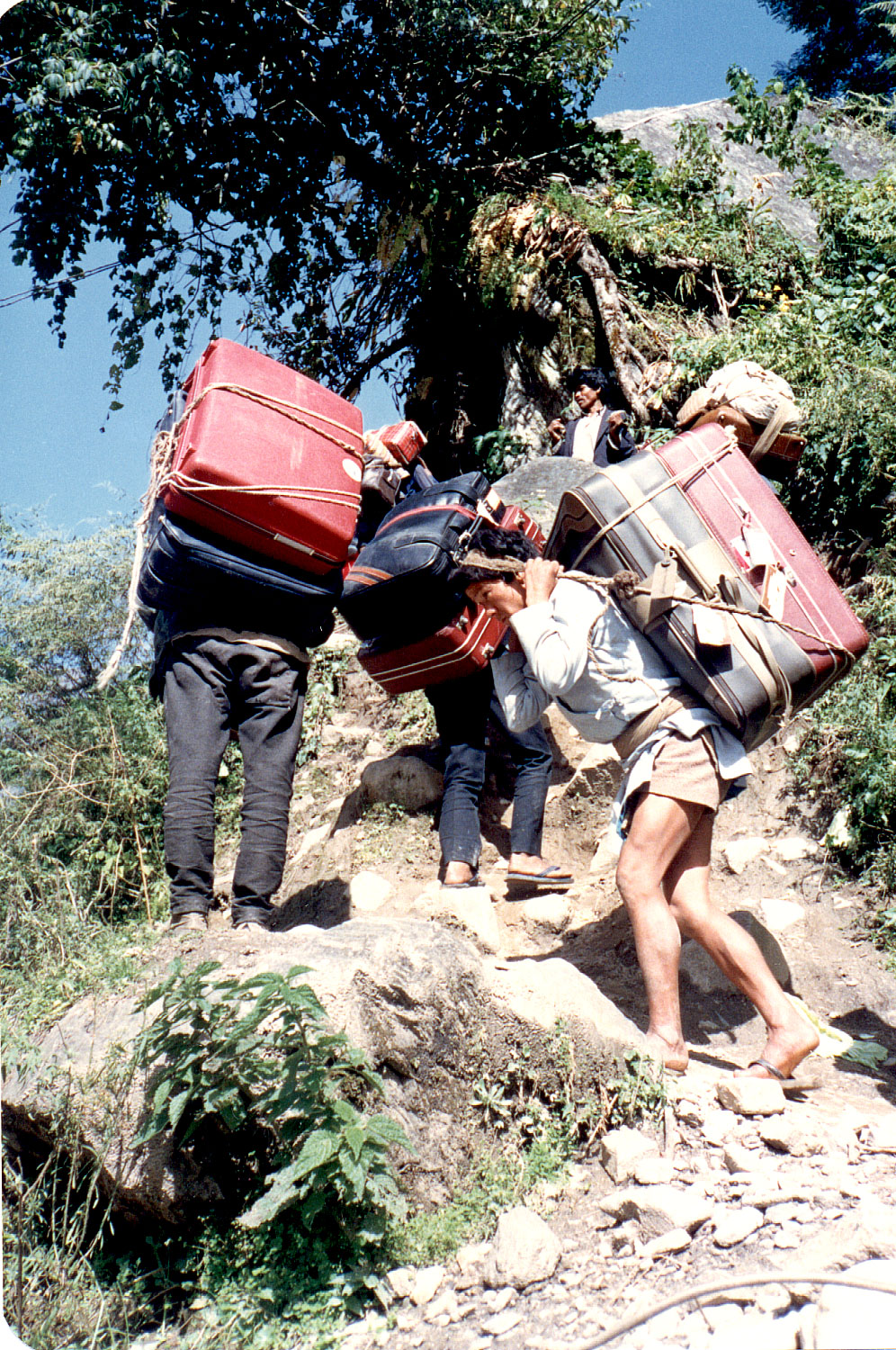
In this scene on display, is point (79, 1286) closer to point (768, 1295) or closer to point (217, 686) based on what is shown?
point (768, 1295)

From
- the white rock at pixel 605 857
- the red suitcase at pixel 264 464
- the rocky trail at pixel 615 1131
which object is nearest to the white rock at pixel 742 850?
the rocky trail at pixel 615 1131

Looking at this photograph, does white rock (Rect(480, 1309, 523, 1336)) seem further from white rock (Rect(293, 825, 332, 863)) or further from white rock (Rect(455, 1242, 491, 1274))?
white rock (Rect(293, 825, 332, 863))

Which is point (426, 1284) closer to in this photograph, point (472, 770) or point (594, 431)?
point (472, 770)

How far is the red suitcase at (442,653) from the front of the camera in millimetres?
4133

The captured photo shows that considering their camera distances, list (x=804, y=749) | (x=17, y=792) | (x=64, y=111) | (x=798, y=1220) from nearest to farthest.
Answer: (x=798, y=1220)
(x=804, y=749)
(x=17, y=792)
(x=64, y=111)

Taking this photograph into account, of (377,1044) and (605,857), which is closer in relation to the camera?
(377,1044)

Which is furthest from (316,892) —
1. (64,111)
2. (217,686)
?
(64,111)

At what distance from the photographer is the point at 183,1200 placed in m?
2.47

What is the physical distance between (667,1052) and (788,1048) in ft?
1.15

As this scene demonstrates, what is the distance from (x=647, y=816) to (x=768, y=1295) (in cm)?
127

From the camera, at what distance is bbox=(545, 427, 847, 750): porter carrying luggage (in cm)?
290

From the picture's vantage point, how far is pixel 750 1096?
8.91 ft

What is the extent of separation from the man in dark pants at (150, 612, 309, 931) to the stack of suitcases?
0.41ft

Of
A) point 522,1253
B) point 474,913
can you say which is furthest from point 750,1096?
point 474,913
